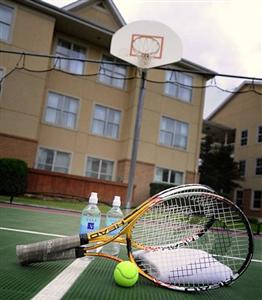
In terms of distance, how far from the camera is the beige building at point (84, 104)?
Result: 19.0 m

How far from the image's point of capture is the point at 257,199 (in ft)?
104

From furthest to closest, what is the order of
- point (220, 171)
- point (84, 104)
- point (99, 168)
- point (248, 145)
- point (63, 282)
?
point (248, 145)
point (220, 171)
point (99, 168)
point (84, 104)
point (63, 282)

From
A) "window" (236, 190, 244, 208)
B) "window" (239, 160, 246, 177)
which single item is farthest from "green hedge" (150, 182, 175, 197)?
"window" (239, 160, 246, 177)

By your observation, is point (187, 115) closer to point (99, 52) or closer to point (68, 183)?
point (99, 52)

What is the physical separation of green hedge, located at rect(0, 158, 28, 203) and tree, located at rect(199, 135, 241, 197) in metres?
17.8

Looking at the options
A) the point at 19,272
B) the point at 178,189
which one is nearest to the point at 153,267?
the point at 178,189

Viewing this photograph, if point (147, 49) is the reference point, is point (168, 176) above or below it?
below

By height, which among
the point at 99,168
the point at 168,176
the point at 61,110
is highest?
the point at 61,110

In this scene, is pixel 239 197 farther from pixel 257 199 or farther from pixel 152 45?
pixel 152 45

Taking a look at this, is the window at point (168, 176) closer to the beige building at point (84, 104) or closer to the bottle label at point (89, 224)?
the beige building at point (84, 104)

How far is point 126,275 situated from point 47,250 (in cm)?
67

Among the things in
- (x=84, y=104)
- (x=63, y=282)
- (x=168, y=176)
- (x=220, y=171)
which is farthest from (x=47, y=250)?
(x=220, y=171)

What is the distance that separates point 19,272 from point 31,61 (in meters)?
17.9

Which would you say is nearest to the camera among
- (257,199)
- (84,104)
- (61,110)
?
(61,110)
